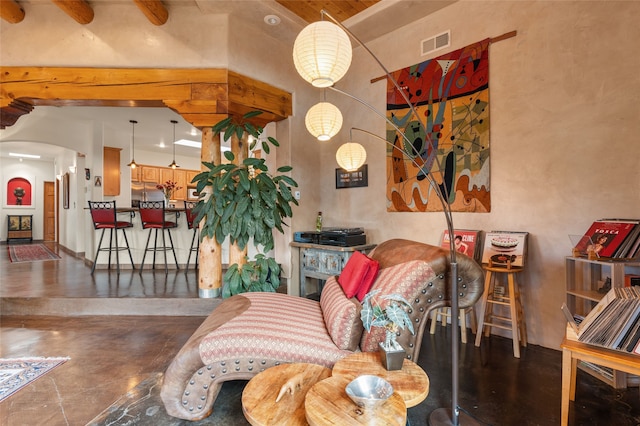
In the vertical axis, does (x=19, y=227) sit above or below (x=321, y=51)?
below

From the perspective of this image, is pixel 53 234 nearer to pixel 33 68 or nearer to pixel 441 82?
pixel 33 68

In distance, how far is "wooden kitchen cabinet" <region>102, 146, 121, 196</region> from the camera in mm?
6559

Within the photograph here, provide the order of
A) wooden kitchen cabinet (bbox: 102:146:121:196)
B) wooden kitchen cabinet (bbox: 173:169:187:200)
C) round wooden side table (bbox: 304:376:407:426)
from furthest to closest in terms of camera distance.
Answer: wooden kitchen cabinet (bbox: 173:169:187:200) < wooden kitchen cabinet (bbox: 102:146:121:196) < round wooden side table (bbox: 304:376:407:426)

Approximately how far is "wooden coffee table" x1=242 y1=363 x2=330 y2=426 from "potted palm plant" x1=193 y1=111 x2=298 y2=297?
1951 mm

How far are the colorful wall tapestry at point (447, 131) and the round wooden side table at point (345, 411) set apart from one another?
2325 mm

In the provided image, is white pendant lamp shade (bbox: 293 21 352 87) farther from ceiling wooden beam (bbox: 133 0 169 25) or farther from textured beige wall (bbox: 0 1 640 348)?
ceiling wooden beam (bbox: 133 0 169 25)

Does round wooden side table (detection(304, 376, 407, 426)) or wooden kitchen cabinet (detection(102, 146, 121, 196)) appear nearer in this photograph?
round wooden side table (detection(304, 376, 407, 426))

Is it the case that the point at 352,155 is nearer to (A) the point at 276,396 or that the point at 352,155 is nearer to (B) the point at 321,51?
(B) the point at 321,51

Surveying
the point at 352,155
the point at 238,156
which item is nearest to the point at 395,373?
the point at 352,155

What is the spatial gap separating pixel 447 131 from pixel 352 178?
4.41 ft

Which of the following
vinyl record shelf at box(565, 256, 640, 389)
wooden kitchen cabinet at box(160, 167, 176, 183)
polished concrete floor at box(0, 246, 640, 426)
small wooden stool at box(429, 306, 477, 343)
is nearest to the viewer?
polished concrete floor at box(0, 246, 640, 426)

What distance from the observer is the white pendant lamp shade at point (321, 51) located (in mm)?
1994

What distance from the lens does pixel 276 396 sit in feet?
4.43

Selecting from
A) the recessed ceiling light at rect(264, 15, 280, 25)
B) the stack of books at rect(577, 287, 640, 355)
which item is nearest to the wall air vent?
the recessed ceiling light at rect(264, 15, 280, 25)
